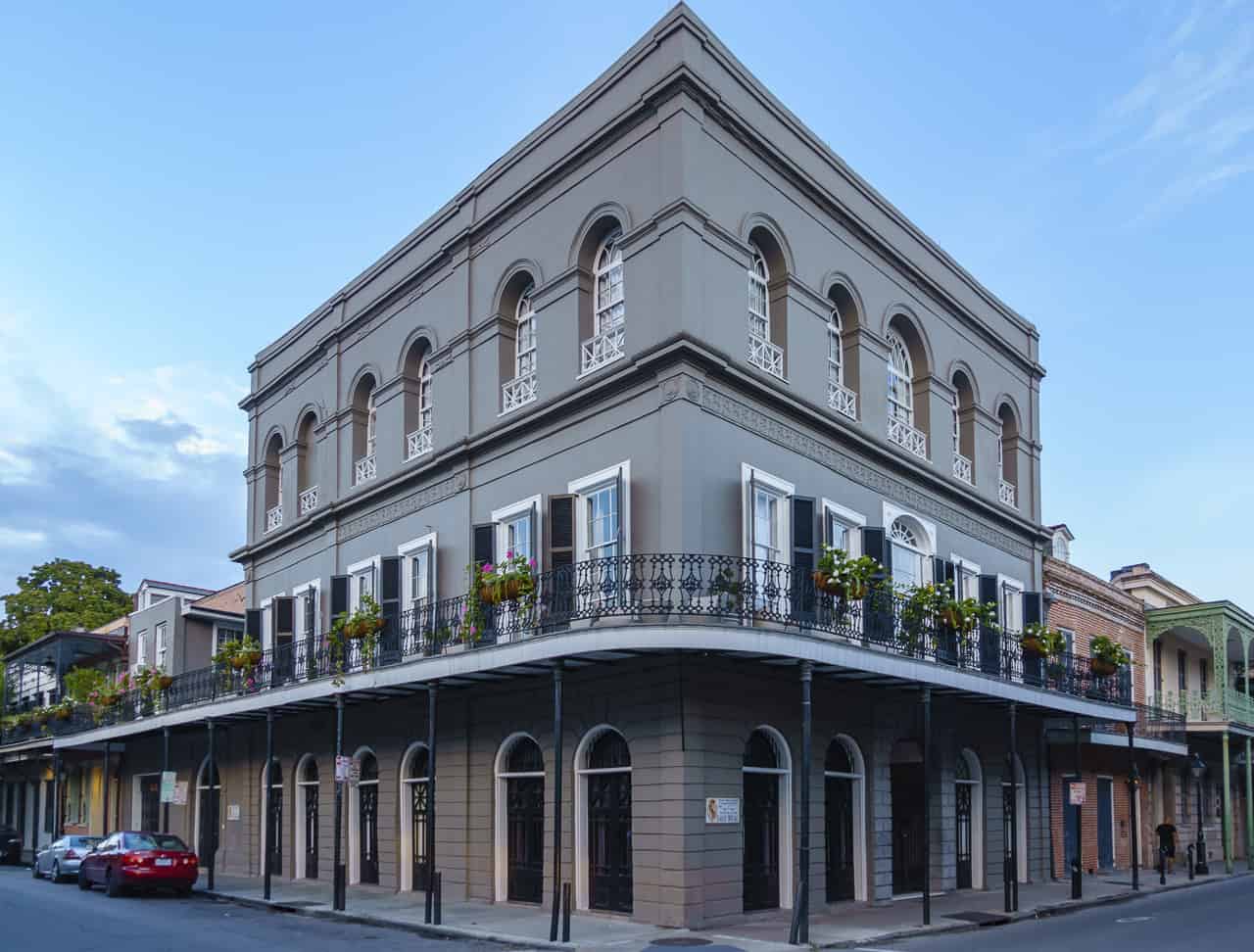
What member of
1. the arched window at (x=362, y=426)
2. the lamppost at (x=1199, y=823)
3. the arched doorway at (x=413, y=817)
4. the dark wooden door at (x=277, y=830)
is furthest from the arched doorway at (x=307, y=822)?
the lamppost at (x=1199, y=823)

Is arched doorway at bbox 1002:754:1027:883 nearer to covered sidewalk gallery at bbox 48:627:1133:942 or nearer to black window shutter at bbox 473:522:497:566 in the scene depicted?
covered sidewalk gallery at bbox 48:627:1133:942

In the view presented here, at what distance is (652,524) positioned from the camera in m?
17.0

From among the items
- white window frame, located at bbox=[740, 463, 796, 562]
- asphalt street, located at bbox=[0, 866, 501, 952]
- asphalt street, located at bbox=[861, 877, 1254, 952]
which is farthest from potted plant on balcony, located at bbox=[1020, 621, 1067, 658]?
asphalt street, located at bbox=[0, 866, 501, 952]

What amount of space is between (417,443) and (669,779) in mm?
9753

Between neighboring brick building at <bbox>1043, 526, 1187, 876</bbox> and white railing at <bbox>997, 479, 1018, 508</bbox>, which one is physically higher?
white railing at <bbox>997, 479, 1018, 508</bbox>

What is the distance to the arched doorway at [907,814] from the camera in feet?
69.7

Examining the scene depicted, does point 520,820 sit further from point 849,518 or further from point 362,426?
point 362,426

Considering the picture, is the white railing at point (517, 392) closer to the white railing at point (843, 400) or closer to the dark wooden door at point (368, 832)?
the white railing at point (843, 400)

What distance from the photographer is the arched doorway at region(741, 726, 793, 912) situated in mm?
17234

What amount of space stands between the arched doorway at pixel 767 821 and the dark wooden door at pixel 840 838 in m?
1.23

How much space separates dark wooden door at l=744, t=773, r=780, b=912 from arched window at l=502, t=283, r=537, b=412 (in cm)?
715

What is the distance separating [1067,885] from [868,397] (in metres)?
10.3

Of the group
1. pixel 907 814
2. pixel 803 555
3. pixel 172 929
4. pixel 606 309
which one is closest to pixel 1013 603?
pixel 907 814

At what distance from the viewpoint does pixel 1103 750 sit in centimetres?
2909
